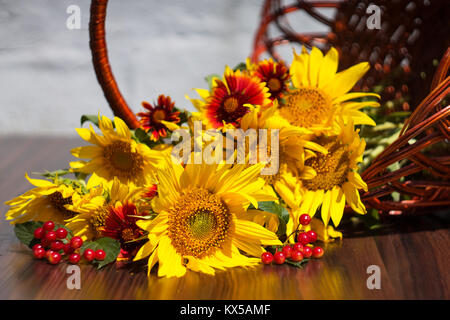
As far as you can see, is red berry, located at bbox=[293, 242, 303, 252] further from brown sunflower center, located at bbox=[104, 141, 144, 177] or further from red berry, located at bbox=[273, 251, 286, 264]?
brown sunflower center, located at bbox=[104, 141, 144, 177]

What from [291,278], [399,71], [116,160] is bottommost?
[291,278]

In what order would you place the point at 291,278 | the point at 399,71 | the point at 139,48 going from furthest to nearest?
the point at 139,48
the point at 399,71
the point at 291,278

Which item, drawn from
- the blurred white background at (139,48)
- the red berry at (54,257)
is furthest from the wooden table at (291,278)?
the blurred white background at (139,48)

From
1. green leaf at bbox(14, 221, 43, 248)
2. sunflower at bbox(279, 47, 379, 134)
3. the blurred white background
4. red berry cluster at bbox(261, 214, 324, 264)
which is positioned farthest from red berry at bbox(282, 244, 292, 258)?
the blurred white background

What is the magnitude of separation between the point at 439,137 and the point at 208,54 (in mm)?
1275

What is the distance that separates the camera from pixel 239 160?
397 mm

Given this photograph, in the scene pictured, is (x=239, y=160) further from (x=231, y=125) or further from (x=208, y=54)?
(x=208, y=54)

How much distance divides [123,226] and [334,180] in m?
0.18

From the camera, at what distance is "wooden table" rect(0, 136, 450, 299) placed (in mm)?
362

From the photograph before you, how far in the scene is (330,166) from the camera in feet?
1.42

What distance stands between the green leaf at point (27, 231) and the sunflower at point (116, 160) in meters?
0.06

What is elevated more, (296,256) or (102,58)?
(102,58)

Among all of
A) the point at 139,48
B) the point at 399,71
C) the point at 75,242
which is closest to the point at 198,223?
the point at 75,242

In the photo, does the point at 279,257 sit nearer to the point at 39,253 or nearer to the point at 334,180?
the point at 334,180
